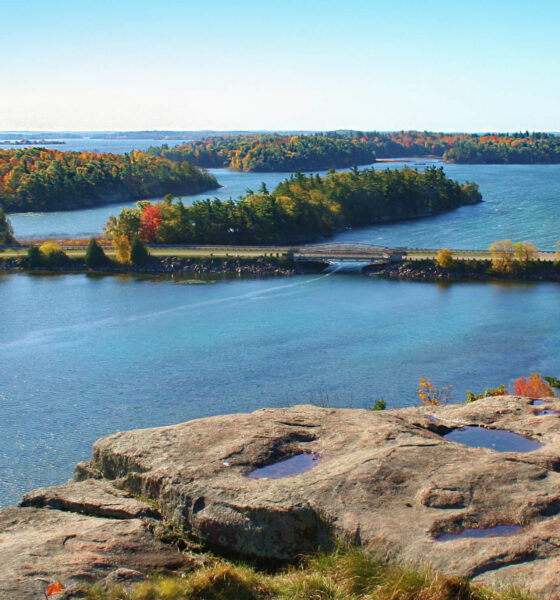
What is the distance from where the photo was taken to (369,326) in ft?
176

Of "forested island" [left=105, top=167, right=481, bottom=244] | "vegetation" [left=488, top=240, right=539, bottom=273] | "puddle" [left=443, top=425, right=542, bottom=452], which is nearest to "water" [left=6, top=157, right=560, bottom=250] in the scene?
"forested island" [left=105, top=167, right=481, bottom=244]

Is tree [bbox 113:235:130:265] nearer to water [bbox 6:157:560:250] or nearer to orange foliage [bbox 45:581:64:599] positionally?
water [bbox 6:157:560:250]

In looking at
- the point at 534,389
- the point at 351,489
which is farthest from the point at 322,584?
the point at 534,389

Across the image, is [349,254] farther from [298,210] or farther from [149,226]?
[149,226]

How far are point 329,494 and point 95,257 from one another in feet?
236

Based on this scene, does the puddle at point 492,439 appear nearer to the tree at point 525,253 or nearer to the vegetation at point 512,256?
the vegetation at point 512,256

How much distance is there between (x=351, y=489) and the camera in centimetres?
1288

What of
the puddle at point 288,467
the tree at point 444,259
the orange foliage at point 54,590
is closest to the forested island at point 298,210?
the tree at point 444,259

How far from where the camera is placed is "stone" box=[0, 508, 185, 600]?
11.2 meters

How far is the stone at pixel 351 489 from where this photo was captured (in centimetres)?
1163

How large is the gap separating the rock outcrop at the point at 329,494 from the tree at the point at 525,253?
59.7 m

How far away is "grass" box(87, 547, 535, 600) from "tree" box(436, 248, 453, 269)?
2535 inches

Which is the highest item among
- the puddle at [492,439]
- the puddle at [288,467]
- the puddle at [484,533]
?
the puddle at [288,467]

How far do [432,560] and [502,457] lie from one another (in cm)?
329
